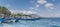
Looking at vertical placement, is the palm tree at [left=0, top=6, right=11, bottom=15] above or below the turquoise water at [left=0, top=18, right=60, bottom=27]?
above

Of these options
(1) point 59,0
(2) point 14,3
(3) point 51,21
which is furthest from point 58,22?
(2) point 14,3

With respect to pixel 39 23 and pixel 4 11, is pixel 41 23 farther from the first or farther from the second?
pixel 4 11

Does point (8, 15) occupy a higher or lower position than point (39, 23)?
higher

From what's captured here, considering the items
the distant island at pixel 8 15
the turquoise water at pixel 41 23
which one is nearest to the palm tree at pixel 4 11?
the distant island at pixel 8 15

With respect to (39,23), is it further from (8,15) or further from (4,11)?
(4,11)

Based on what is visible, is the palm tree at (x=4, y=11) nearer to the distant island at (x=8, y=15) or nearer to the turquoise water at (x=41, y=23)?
the distant island at (x=8, y=15)

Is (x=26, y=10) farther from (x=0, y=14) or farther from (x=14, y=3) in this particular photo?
(x=0, y=14)

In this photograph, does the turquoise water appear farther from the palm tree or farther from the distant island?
the palm tree

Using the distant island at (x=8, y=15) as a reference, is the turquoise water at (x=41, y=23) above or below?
below

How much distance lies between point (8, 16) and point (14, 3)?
291mm

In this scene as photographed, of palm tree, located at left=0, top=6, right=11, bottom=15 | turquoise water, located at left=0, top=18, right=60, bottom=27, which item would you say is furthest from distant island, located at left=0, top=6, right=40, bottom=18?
turquoise water, located at left=0, top=18, right=60, bottom=27

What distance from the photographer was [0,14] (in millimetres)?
2170

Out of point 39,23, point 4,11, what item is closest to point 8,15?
point 4,11

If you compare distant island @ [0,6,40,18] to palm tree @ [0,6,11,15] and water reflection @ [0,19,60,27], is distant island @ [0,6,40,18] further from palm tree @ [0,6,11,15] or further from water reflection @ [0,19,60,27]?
water reflection @ [0,19,60,27]
